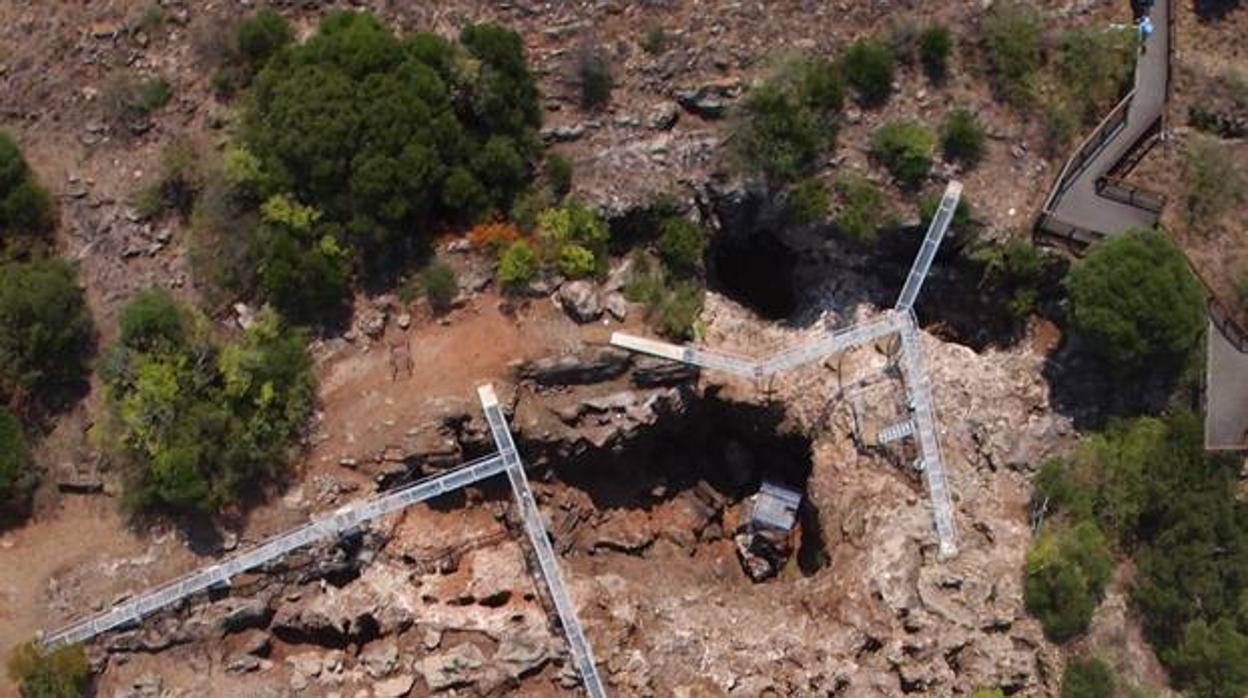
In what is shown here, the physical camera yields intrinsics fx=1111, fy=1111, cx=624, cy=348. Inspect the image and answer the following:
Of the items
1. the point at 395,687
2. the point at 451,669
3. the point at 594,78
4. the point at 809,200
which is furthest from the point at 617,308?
the point at 395,687

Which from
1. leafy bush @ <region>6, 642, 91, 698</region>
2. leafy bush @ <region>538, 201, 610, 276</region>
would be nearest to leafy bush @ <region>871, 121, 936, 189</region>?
leafy bush @ <region>538, 201, 610, 276</region>

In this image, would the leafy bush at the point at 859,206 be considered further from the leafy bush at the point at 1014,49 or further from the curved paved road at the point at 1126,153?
the leafy bush at the point at 1014,49

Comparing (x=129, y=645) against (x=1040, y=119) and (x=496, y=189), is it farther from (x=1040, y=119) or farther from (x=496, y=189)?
(x=1040, y=119)

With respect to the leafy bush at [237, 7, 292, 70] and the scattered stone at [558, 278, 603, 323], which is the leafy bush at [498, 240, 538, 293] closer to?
the scattered stone at [558, 278, 603, 323]

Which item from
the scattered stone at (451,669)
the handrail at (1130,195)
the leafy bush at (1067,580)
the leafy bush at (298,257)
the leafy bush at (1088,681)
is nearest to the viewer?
the leafy bush at (1088,681)

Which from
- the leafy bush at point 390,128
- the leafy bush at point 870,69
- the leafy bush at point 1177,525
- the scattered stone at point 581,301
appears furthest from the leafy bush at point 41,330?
the leafy bush at point 1177,525

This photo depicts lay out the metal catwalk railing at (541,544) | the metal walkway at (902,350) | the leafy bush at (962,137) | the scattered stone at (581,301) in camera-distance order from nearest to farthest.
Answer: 1. the metal catwalk railing at (541,544)
2. the metal walkway at (902,350)
3. the scattered stone at (581,301)
4. the leafy bush at (962,137)
